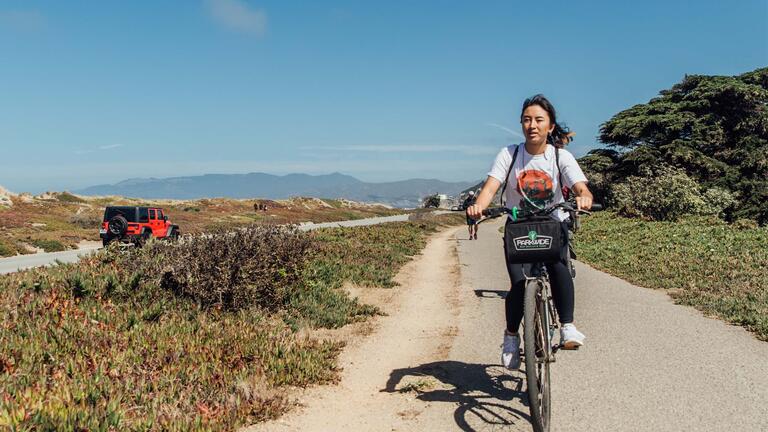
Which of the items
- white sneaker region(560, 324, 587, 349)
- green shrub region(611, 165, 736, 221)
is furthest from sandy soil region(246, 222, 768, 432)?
green shrub region(611, 165, 736, 221)

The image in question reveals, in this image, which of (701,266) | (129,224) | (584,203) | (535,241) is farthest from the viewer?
(129,224)

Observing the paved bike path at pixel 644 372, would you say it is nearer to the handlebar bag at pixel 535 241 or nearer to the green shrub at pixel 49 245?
the handlebar bag at pixel 535 241

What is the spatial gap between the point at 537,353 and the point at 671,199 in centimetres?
2866

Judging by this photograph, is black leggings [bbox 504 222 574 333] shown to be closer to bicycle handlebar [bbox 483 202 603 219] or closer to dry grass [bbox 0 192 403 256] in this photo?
bicycle handlebar [bbox 483 202 603 219]

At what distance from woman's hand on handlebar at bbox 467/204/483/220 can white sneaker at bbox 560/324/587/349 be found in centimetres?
123

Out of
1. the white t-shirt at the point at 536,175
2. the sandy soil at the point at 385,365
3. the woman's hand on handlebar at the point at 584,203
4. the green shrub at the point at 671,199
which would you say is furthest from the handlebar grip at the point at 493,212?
the green shrub at the point at 671,199

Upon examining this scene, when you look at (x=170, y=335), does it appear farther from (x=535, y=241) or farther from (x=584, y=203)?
Answer: (x=584, y=203)

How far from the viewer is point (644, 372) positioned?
17.8ft

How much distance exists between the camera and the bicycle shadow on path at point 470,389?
14.4 ft

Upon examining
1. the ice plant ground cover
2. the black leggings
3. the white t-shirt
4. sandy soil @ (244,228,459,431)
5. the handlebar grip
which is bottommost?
sandy soil @ (244,228,459,431)

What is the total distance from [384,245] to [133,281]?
1292 cm

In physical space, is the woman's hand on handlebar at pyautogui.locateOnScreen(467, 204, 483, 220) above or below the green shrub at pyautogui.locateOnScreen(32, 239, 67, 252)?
above

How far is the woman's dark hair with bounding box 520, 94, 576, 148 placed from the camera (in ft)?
14.2

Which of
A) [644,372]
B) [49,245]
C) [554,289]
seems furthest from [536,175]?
[49,245]
